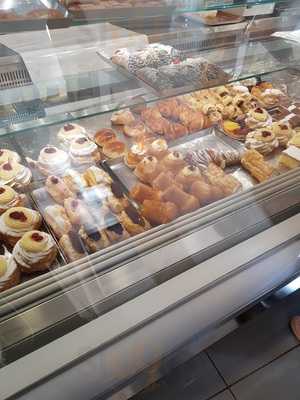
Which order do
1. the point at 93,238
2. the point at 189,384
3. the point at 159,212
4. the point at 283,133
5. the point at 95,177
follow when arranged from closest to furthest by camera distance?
the point at 93,238 → the point at 159,212 → the point at 95,177 → the point at 189,384 → the point at 283,133

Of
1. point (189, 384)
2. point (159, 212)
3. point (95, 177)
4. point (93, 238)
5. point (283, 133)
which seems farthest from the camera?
point (283, 133)

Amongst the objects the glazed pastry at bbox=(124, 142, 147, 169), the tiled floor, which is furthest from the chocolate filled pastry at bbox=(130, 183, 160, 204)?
the tiled floor

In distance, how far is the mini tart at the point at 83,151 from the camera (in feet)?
4.16

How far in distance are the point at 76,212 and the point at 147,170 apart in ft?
1.15

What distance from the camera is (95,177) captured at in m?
1.20

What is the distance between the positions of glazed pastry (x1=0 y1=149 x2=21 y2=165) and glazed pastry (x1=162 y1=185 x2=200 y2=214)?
0.58 m

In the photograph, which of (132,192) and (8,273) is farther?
(132,192)

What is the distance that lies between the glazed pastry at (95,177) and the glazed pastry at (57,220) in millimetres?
162

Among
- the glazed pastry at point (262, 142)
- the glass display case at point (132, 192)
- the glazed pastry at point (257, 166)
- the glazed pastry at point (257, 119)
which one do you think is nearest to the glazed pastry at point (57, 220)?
the glass display case at point (132, 192)

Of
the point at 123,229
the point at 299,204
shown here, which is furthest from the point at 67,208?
the point at 299,204

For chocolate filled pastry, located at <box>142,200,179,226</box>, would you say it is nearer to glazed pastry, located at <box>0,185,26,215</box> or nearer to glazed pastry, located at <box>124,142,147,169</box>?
glazed pastry, located at <box>124,142,147,169</box>

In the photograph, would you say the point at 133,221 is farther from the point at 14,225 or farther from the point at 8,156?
the point at 8,156

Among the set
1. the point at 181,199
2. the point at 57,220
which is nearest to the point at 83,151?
the point at 57,220

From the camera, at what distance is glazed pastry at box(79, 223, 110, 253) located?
3.17 feet
